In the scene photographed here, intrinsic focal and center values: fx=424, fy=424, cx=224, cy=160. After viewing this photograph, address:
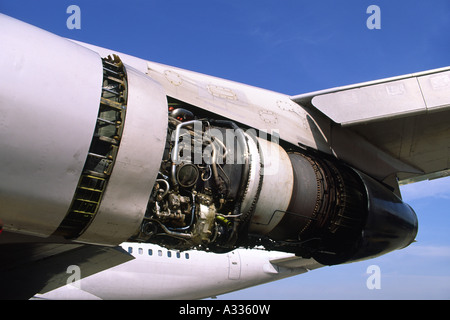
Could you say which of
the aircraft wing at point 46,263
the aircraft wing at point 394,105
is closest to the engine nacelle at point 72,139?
the aircraft wing at point 46,263

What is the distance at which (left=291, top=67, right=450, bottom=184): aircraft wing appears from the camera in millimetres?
4746

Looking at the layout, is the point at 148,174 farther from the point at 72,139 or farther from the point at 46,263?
the point at 46,263

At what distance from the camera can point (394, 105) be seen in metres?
4.79

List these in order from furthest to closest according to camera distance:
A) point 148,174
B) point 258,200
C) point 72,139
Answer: point 258,200 < point 148,174 < point 72,139

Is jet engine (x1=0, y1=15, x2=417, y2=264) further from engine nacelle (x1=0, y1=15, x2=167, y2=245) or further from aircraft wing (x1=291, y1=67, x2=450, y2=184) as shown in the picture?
aircraft wing (x1=291, y1=67, x2=450, y2=184)

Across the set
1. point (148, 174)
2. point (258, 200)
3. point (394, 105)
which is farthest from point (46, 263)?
point (394, 105)

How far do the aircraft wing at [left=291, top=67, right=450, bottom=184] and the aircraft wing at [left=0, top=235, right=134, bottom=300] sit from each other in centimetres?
300

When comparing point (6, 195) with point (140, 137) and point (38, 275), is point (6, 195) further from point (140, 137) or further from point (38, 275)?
point (38, 275)

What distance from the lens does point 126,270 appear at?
1263 cm

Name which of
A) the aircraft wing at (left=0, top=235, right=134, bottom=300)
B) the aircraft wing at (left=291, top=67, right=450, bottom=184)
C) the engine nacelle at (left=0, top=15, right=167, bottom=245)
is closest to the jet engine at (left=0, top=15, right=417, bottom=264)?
the engine nacelle at (left=0, top=15, right=167, bottom=245)

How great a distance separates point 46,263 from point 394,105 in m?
4.48

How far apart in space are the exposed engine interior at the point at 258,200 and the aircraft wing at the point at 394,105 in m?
0.66

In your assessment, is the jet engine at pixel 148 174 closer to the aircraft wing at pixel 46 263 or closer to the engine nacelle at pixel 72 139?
the engine nacelle at pixel 72 139
